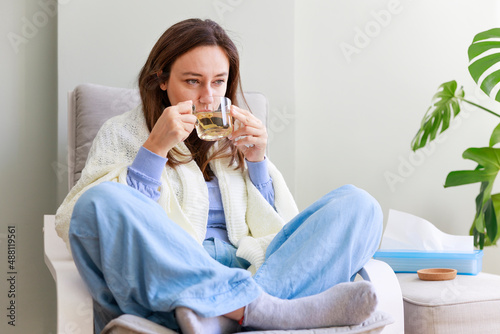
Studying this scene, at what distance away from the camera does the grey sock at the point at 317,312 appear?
3.35ft

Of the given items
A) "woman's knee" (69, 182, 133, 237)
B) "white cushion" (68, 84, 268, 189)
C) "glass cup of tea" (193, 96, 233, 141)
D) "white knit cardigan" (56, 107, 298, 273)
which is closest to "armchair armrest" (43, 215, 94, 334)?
"woman's knee" (69, 182, 133, 237)

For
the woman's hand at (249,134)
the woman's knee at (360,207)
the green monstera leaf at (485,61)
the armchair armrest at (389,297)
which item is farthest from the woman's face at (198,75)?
the green monstera leaf at (485,61)

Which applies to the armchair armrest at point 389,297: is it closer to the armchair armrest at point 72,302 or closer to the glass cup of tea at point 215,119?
the glass cup of tea at point 215,119

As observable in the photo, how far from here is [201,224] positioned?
4.76ft

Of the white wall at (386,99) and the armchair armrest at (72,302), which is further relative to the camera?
the white wall at (386,99)

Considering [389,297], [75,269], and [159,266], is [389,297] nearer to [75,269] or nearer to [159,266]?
[159,266]

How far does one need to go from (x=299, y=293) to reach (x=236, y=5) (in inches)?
51.4

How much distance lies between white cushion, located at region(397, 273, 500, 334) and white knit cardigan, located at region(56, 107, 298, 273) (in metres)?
0.36

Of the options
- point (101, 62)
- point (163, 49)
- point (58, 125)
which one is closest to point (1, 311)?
point (58, 125)

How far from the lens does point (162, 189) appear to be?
142 cm

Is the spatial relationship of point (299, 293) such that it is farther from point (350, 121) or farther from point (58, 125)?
point (350, 121)

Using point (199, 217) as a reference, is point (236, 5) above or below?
above

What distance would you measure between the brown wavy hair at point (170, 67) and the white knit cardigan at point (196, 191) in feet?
0.08

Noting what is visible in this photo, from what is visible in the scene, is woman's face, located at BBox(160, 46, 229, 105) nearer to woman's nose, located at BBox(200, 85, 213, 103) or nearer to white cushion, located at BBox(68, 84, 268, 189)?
Result: woman's nose, located at BBox(200, 85, 213, 103)
